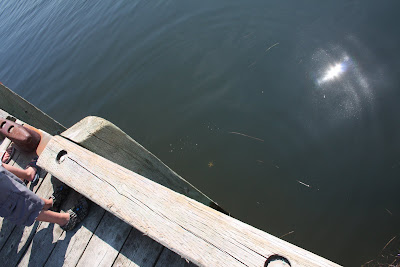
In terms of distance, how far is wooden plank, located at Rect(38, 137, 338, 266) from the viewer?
133 cm

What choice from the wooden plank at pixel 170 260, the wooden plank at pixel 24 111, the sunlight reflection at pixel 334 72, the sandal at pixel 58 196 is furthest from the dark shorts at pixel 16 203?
the sunlight reflection at pixel 334 72

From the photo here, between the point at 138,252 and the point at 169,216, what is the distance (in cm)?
58

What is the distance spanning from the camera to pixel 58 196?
8.77ft

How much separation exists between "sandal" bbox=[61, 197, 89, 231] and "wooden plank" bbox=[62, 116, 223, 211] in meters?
0.48

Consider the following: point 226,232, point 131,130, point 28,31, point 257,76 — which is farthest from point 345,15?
point 28,31

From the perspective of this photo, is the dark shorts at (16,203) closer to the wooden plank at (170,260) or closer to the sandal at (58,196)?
the sandal at (58,196)

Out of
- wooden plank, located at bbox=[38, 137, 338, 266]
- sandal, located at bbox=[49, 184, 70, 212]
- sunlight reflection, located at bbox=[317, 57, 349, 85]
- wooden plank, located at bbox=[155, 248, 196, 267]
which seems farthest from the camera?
sunlight reflection, located at bbox=[317, 57, 349, 85]

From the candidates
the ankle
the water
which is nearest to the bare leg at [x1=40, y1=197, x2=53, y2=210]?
the ankle

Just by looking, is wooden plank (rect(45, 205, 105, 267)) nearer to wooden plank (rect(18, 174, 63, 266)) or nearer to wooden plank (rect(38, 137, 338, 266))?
wooden plank (rect(18, 174, 63, 266))

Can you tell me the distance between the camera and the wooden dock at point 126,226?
140 cm

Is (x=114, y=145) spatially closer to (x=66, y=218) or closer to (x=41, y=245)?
(x=66, y=218)

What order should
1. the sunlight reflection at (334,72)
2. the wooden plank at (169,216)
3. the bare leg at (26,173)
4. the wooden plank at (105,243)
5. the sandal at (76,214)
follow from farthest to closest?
1. the sunlight reflection at (334,72)
2. the bare leg at (26,173)
3. the sandal at (76,214)
4. the wooden plank at (105,243)
5. the wooden plank at (169,216)

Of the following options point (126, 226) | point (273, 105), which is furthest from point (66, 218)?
point (273, 105)

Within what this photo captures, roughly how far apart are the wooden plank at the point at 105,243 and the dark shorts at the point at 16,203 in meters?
0.60
